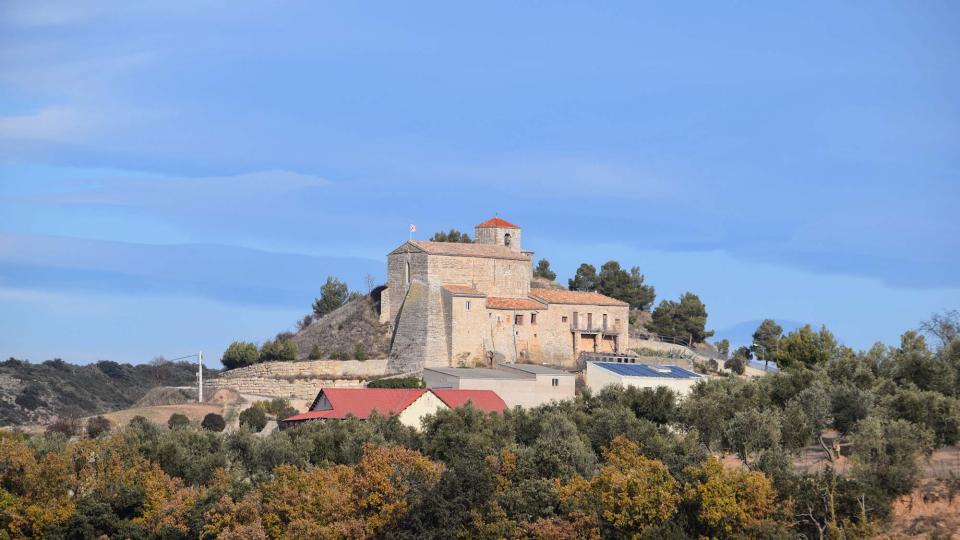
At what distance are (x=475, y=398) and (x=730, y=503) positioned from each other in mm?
29112

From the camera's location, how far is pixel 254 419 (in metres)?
61.5

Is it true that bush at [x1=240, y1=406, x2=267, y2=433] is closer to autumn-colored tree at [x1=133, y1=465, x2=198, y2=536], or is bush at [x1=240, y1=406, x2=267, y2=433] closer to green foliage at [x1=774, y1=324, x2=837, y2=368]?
autumn-colored tree at [x1=133, y1=465, x2=198, y2=536]

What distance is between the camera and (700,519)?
33.6 metres

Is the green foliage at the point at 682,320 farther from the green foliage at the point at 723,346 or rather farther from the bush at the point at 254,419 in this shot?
the bush at the point at 254,419

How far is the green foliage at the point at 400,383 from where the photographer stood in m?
65.2

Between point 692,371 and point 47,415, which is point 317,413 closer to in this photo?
point 692,371

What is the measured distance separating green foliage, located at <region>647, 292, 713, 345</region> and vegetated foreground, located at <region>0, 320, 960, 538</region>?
88.0 ft

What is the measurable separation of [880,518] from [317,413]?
33.4m

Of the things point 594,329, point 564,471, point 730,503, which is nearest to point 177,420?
point 594,329

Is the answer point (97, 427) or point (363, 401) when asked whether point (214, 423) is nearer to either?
point (97, 427)

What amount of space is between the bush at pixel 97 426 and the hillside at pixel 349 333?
49.7ft

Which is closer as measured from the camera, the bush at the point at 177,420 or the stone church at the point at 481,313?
the bush at the point at 177,420

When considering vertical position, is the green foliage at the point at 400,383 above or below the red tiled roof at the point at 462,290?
below

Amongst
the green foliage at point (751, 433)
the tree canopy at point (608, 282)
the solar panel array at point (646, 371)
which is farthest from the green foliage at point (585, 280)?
the green foliage at point (751, 433)
